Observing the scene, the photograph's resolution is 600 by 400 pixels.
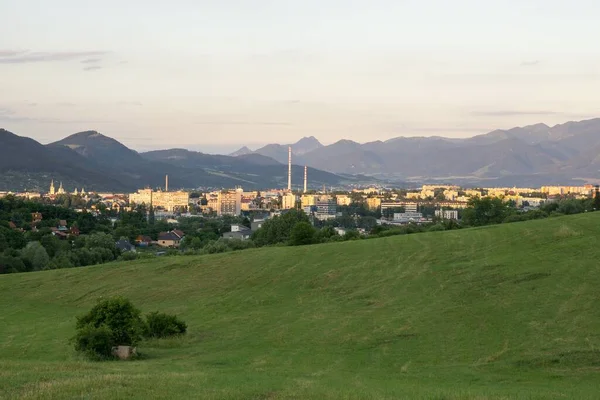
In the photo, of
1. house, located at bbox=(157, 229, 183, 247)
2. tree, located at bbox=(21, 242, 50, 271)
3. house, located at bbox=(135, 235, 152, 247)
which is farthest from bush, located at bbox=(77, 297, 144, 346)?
house, located at bbox=(135, 235, 152, 247)

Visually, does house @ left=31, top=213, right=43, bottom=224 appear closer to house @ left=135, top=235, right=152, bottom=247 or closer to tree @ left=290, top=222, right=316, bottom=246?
house @ left=135, top=235, right=152, bottom=247

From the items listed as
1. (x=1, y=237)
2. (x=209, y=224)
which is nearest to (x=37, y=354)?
(x=1, y=237)

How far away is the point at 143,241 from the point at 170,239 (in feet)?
16.4

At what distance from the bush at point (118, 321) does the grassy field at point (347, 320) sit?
1.12 m

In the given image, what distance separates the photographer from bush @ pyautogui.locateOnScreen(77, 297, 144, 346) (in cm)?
3188

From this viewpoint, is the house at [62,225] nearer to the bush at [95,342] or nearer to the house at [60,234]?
the house at [60,234]

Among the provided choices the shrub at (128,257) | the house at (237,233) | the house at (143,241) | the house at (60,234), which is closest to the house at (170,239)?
the house at (143,241)

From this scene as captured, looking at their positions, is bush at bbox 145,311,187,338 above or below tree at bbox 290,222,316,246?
below

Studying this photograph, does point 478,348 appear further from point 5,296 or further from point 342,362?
A: point 5,296

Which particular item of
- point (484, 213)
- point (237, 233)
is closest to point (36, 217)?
point (237, 233)

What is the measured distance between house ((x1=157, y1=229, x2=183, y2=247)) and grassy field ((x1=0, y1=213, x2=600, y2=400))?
70.8m

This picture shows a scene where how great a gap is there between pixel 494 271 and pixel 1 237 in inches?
2738

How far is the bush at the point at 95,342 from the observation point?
30.5 metres

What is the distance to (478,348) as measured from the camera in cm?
2892
